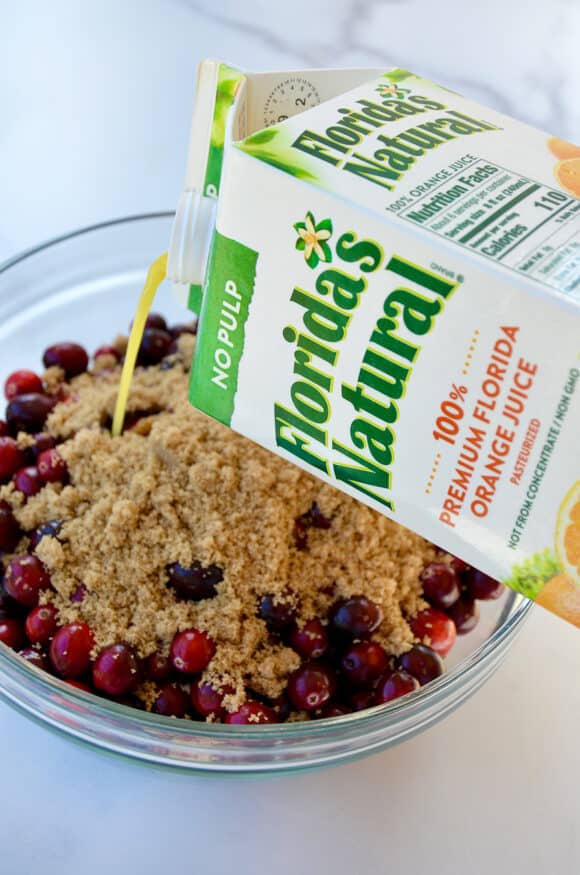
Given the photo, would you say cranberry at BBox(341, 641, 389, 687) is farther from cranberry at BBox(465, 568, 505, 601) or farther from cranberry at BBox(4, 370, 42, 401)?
cranberry at BBox(4, 370, 42, 401)

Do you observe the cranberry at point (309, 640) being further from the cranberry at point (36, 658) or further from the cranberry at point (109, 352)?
the cranberry at point (109, 352)

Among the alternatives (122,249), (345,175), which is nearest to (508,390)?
(345,175)

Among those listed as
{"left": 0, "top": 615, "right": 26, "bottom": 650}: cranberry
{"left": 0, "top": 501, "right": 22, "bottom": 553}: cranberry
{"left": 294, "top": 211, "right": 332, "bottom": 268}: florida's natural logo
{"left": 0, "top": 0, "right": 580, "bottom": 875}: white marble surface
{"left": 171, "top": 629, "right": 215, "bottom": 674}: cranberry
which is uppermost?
{"left": 294, "top": 211, "right": 332, "bottom": 268}: florida's natural logo

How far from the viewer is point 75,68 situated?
1.99 meters

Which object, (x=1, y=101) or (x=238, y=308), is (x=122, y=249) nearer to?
(x=1, y=101)

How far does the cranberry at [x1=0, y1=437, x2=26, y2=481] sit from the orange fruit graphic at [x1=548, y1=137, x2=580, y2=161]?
775 millimetres

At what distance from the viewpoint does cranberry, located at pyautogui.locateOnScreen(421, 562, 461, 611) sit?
46.1 inches

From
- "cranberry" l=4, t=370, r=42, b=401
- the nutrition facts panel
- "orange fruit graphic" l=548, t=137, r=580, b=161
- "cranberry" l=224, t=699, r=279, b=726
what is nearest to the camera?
the nutrition facts panel

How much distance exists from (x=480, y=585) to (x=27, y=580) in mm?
558

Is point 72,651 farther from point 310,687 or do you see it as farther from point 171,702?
point 310,687

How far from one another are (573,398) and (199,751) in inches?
20.1

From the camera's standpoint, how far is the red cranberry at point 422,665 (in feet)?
3.65

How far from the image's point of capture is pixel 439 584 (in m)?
1.17

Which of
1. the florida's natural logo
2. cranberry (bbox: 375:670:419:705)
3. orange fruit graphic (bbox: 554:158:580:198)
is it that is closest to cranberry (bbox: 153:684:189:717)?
cranberry (bbox: 375:670:419:705)
